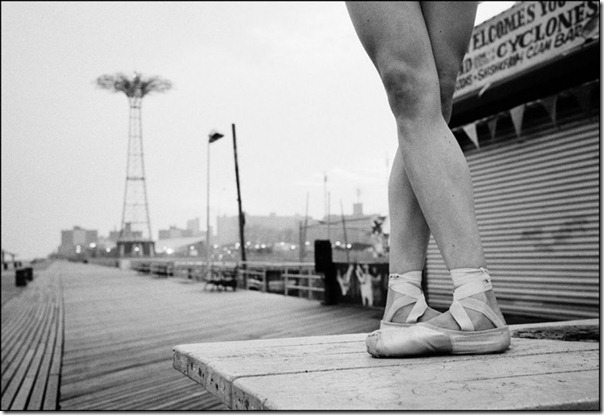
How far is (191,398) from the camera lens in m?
3.48

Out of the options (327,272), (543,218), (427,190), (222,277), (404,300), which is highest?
(543,218)

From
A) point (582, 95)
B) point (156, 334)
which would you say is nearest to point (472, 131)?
point (582, 95)

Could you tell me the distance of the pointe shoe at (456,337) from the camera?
1.31 meters

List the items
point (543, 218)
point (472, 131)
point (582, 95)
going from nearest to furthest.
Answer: point (582, 95) < point (543, 218) < point (472, 131)

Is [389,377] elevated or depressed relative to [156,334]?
elevated

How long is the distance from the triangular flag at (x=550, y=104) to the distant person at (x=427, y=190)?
554 centimetres

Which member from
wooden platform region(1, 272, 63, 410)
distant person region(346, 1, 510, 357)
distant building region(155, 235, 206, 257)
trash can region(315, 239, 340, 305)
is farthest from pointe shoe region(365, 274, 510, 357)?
distant building region(155, 235, 206, 257)

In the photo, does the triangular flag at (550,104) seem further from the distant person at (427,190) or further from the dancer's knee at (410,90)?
the dancer's knee at (410,90)

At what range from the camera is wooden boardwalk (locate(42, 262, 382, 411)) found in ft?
12.0

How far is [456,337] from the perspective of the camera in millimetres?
1337

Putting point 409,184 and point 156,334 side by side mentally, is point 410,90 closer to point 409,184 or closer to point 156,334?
point 409,184

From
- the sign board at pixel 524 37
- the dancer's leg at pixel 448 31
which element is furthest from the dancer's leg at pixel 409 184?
the sign board at pixel 524 37

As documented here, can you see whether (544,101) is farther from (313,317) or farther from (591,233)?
(313,317)

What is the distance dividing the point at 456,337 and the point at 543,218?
6.47 meters
